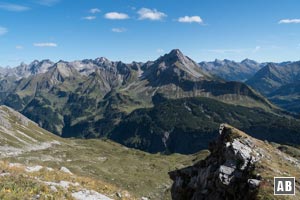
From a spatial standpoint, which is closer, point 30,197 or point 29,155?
point 30,197

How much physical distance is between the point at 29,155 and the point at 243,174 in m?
156

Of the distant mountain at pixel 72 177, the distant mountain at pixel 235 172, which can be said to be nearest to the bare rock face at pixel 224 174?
the distant mountain at pixel 235 172

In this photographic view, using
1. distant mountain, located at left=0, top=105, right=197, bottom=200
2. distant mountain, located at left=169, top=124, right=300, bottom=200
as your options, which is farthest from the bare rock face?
distant mountain, located at left=0, top=105, right=197, bottom=200

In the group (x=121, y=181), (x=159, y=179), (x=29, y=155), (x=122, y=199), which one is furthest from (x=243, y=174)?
(x=29, y=155)

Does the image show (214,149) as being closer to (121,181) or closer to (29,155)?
(121,181)

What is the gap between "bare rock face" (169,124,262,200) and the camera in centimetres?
3797

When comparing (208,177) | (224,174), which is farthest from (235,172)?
(208,177)

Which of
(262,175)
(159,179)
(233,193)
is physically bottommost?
(159,179)

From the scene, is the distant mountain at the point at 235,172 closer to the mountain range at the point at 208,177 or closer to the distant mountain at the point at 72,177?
the mountain range at the point at 208,177

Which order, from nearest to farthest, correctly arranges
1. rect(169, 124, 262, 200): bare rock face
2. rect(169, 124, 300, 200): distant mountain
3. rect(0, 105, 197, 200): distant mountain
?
rect(0, 105, 197, 200): distant mountain
rect(169, 124, 300, 200): distant mountain
rect(169, 124, 262, 200): bare rock face

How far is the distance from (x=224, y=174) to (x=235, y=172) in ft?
4.13

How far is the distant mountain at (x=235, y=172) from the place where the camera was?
118ft

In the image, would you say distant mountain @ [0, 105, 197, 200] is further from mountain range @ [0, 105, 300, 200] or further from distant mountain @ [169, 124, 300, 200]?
distant mountain @ [169, 124, 300, 200]

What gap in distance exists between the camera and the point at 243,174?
38.9m
